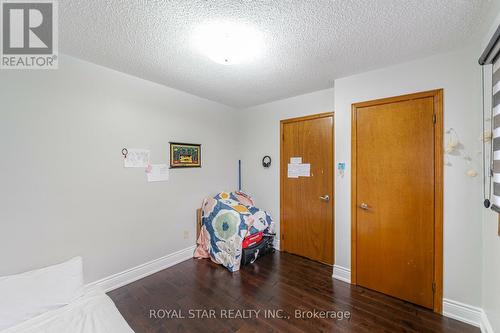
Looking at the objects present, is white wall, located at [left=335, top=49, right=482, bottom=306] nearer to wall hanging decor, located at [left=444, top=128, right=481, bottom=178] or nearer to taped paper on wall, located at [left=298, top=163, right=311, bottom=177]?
wall hanging decor, located at [left=444, top=128, right=481, bottom=178]

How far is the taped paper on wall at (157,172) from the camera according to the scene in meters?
2.57

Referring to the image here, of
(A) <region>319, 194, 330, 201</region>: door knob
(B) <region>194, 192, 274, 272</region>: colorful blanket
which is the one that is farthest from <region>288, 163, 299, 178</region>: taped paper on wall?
(B) <region>194, 192, 274, 272</region>: colorful blanket

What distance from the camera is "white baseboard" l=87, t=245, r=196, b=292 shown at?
85.8 inches

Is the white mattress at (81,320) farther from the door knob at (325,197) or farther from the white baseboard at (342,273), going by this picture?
the door knob at (325,197)

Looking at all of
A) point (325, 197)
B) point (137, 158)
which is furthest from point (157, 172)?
point (325, 197)

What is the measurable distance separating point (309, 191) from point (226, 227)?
4.34 feet

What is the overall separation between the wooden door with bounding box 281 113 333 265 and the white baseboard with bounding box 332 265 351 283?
335mm

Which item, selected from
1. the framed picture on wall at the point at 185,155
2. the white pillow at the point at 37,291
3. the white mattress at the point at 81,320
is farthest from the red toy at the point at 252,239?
the white pillow at the point at 37,291

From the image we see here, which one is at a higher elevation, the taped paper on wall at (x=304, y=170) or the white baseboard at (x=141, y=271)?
the taped paper on wall at (x=304, y=170)

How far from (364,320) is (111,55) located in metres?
3.40

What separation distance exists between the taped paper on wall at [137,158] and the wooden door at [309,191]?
1991 mm

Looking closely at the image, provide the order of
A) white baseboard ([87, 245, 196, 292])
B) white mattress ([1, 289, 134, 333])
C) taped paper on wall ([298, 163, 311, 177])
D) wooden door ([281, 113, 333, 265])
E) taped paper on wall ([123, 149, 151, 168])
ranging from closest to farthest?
white mattress ([1, 289, 134, 333]) < white baseboard ([87, 245, 196, 292]) < taped paper on wall ([123, 149, 151, 168]) < wooden door ([281, 113, 333, 265]) < taped paper on wall ([298, 163, 311, 177])

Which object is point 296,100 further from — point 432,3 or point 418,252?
point 418,252

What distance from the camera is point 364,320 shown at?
1.79m
